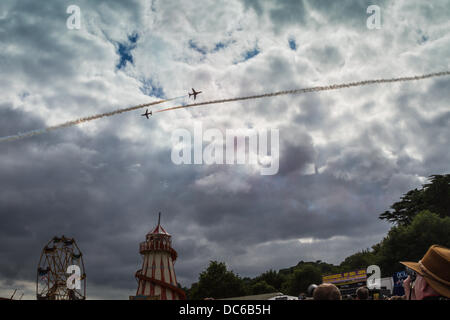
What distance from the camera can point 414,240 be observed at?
2431 inches

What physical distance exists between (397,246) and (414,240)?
2.84 metres

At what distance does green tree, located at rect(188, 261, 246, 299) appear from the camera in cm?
7700

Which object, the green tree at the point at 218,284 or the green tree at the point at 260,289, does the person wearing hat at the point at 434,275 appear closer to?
the green tree at the point at 218,284

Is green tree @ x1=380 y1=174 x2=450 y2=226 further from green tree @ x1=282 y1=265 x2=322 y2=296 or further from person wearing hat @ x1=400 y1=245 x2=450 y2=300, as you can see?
person wearing hat @ x1=400 y1=245 x2=450 y2=300

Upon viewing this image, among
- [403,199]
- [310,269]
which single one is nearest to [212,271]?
[310,269]

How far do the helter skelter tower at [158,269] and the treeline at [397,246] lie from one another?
2313 centimetres

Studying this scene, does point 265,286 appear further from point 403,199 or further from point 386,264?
point 403,199

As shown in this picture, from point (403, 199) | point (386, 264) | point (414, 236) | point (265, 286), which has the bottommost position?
point (265, 286)

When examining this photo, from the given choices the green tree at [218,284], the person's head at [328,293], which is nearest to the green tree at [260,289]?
the green tree at [218,284]

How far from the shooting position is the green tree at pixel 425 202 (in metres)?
76.6

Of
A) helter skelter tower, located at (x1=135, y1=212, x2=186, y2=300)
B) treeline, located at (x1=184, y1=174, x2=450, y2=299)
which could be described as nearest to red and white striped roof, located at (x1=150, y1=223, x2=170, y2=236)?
helter skelter tower, located at (x1=135, y1=212, x2=186, y2=300)

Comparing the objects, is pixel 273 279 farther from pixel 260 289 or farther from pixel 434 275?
pixel 434 275

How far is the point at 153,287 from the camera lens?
173ft
